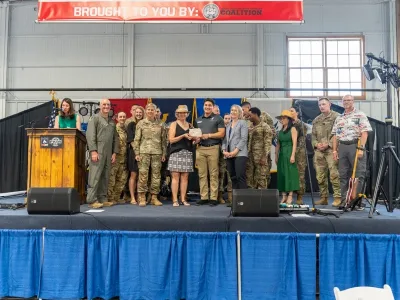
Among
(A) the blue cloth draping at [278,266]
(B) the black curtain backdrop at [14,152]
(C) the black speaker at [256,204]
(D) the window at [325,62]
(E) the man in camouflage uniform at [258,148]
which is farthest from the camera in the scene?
(D) the window at [325,62]

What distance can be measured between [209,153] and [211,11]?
7.14 feet

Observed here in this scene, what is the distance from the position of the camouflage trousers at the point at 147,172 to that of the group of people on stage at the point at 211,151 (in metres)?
0.01

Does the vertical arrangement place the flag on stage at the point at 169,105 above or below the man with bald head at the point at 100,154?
above

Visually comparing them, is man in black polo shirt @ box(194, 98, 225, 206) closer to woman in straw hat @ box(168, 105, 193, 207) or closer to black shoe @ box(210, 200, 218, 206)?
black shoe @ box(210, 200, 218, 206)

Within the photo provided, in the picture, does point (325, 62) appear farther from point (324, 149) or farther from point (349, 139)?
point (349, 139)

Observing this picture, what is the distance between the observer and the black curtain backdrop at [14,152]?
6875mm

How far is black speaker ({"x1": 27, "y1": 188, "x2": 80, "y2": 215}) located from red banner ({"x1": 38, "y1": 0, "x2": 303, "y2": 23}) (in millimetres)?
2826

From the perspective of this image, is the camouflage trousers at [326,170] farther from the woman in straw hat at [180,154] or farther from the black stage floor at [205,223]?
the woman in straw hat at [180,154]

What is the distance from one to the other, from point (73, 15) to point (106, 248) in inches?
142

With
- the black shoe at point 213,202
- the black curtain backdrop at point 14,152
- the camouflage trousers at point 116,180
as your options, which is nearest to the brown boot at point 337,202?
the black shoe at point 213,202

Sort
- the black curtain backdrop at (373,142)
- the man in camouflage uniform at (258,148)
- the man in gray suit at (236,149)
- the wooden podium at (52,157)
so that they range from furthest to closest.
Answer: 1. the black curtain backdrop at (373,142)
2. the man in camouflage uniform at (258,148)
3. the man in gray suit at (236,149)
4. the wooden podium at (52,157)

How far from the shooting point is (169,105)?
7.29 metres

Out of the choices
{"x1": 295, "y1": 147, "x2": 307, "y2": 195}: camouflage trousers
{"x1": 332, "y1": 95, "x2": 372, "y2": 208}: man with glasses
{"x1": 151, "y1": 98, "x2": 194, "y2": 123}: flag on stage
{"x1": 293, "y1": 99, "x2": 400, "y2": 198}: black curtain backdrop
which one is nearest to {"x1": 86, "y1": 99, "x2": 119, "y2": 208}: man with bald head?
{"x1": 295, "y1": 147, "x2": 307, "y2": 195}: camouflage trousers

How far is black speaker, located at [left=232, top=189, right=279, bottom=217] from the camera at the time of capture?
314 cm
